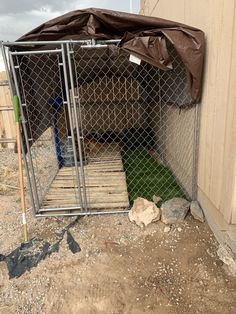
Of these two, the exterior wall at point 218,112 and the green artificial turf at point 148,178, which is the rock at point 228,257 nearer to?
the exterior wall at point 218,112

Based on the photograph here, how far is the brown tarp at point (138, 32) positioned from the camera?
2586 millimetres

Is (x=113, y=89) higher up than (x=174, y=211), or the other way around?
(x=113, y=89)

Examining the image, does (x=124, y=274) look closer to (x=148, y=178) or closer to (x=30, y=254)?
(x=30, y=254)

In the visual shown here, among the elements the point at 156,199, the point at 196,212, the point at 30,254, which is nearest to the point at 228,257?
the point at 196,212

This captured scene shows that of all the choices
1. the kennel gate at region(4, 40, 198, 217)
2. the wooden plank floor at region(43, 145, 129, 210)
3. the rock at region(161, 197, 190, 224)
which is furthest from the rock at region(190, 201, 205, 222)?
the wooden plank floor at region(43, 145, 129, 210)

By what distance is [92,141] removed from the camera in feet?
21.1

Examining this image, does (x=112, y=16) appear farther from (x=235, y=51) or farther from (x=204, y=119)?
(x=204, y=119)

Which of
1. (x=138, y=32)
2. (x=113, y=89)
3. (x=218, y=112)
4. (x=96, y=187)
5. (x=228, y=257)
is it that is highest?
(x=138, y=32)

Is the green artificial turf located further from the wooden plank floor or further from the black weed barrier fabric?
the black weed barrier fabric

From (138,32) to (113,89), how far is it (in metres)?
4.69

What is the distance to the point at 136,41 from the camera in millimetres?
2607

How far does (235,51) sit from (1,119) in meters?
6.04

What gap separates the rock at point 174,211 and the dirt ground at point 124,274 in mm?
88

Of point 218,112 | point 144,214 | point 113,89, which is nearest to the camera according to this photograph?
point 218,112
